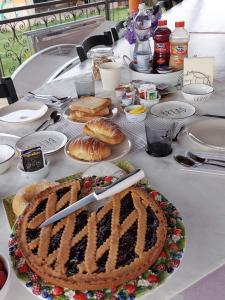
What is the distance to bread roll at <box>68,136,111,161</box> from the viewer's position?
3.17 feet

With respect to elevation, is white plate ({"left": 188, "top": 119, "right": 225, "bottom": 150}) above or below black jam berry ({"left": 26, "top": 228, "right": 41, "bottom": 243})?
below

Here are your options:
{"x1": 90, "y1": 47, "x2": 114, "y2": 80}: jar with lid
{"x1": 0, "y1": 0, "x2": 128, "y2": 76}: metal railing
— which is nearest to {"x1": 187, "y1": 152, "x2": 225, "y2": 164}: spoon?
{"x1": 90, "y1": 47, "x2": 114, "y2": 80}: jar with lid

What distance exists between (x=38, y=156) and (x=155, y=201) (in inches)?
14.5

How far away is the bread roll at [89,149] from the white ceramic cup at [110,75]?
570mm

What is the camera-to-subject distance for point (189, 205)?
799mm

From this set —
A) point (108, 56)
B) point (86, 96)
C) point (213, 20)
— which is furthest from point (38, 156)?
point (213, 20)

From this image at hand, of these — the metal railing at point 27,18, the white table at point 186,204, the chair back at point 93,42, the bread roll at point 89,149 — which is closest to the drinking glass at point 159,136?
the white table at point 186,204

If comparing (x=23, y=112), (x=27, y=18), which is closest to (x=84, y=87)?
(x=23, y=112)

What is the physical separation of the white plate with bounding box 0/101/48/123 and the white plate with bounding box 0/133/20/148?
0.30ft

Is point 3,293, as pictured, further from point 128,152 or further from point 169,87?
point 169,87

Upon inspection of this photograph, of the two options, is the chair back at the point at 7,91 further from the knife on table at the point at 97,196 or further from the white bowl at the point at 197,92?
the knife on table at the point at 97,196

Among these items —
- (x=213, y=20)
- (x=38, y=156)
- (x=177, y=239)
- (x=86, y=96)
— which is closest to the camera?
(x=177, y=239)

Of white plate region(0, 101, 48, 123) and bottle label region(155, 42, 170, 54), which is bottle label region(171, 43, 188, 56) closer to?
bottle label region(155, 42, 170, 54)

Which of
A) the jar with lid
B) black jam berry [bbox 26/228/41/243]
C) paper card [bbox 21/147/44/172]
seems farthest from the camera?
the jar with lid
